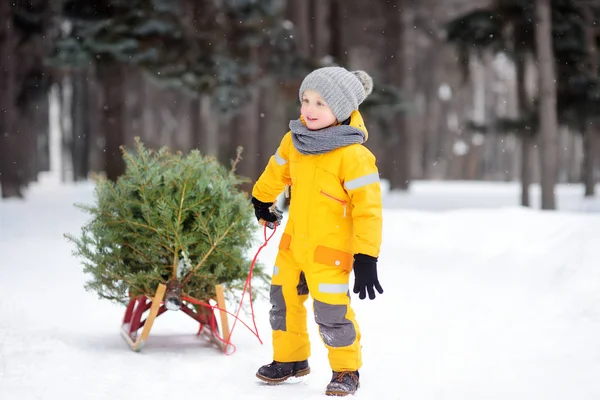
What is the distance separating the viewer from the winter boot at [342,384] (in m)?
4.48

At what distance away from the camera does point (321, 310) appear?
4.53 metres

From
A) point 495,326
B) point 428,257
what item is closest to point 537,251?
point 428,257

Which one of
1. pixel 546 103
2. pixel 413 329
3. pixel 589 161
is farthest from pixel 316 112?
pixel 589 161

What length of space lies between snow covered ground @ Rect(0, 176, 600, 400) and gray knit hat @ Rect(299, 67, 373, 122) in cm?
168

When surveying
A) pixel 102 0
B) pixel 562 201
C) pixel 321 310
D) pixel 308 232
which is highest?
pixel 102 0

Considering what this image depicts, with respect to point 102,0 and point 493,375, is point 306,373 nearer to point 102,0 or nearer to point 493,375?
point 493,375

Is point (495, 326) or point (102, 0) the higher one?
point (102, 0)

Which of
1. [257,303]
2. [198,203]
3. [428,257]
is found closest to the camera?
[198,203]

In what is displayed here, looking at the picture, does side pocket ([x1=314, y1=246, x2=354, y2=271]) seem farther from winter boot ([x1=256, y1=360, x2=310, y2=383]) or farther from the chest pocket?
winter boot ([x1=256, y1=360, x2=310, y2=383])

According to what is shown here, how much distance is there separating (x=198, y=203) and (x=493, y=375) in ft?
7.51

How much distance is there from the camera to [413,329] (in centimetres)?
665

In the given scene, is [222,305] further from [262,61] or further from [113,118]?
[113,118]

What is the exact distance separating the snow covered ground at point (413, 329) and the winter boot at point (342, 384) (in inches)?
4.6

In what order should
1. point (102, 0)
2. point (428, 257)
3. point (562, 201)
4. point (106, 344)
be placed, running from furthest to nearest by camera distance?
point (562, 201)
point (102, 0)
point (428, 257)
point (106, 344)
